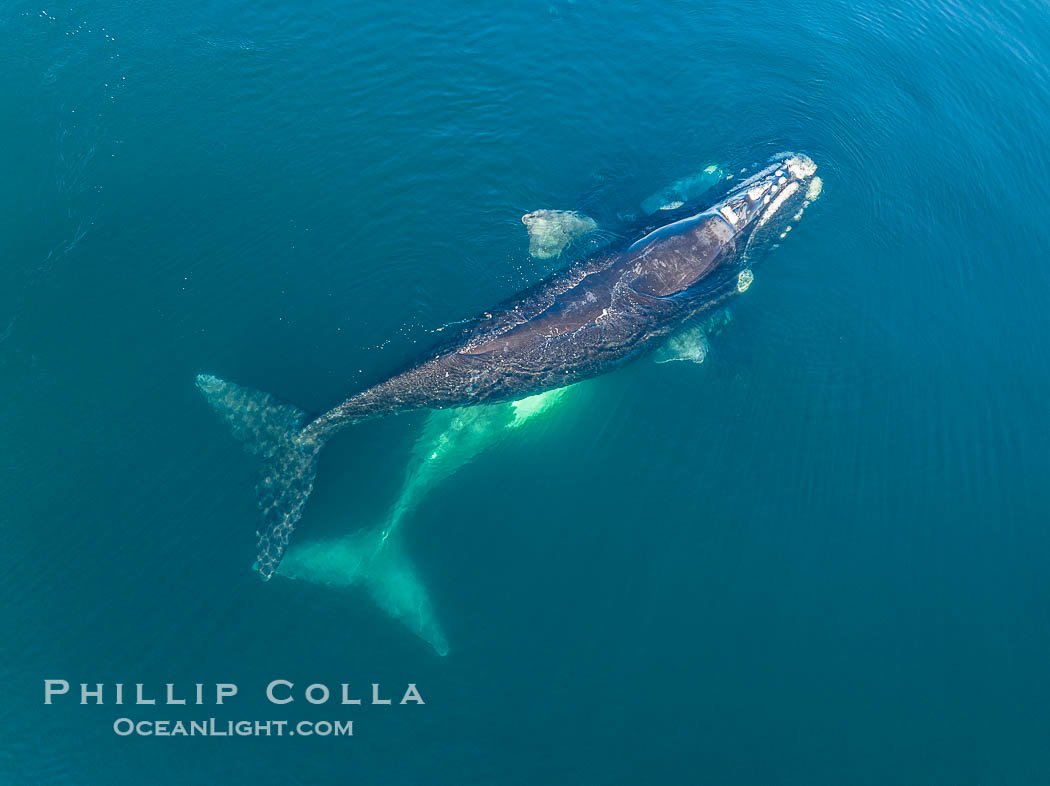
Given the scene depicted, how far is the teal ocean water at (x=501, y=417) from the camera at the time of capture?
73.5 feet

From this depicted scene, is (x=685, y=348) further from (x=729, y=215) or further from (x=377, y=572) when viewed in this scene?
(x=377, y=572)

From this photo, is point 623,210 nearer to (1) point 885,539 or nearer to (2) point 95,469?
(1) point 885,539

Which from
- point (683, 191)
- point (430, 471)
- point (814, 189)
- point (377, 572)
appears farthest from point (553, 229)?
point (377, 572)

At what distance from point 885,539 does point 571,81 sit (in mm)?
28919

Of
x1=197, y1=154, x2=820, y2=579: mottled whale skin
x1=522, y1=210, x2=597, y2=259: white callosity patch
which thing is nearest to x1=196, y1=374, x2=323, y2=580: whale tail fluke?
x1=197, y1=154, x2=820, y2=579: mottled whale skin

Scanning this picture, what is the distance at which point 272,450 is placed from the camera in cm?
2534

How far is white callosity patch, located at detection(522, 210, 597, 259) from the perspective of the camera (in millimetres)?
31594

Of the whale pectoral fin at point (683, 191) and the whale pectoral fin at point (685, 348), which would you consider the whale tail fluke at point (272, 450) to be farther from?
the whale pectoral fin at point (683, 191)

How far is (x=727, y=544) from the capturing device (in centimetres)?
2522

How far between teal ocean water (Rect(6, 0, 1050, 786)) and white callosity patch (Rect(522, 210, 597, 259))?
67 centimetres

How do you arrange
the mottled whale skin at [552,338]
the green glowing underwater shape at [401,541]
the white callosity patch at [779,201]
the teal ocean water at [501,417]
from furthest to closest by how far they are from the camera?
the white callosity patch at [779,201]
the mottled whale skin at [552,338]
the green glowing underwater shape at [401,541]
the teal ocean water at [501,417]

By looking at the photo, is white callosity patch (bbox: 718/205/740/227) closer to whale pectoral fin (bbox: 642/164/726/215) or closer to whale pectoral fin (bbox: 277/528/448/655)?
whale pectoral fin (bbox: 642/164/726/215)

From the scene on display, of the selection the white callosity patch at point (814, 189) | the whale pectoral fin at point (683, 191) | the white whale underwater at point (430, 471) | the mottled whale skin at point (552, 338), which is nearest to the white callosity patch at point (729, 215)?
the mottled whale skin at point (552, 338)

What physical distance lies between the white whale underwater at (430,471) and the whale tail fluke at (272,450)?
2.90ft
